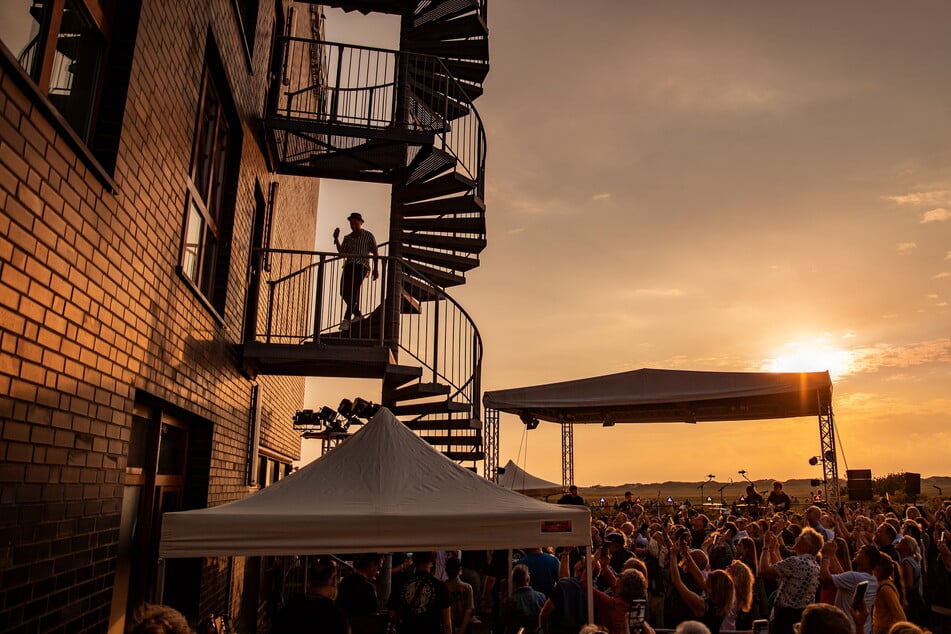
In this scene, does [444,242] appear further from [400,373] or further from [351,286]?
[400,373]

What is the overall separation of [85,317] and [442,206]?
27.8 feet

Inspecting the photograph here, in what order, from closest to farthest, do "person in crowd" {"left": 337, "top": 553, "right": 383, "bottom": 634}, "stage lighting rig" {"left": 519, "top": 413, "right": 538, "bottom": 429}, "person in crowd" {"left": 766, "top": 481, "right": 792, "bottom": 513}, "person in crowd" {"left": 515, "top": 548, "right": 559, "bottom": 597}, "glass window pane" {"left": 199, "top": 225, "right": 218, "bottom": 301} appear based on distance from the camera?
"person in crowd" {"left": 337, "top": 553, "right": 383, "bottom": 634} → "glass window pane" {"left": 199, "top": 225, "right": 218, "bottom": 301} → "person in crowd" {"left": 515, "top": 548, "right": 559, "bottom": 597} → "person in crowd" {"left": 766, "top": 481, "right": 792, "bottom": 513} → "stage lighting rig" {"left": 519, "top": 413, "right": 538, "bottom": 429}

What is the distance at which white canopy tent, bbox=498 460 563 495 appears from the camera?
78.6 feet

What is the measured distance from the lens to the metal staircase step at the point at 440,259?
12.3 meters

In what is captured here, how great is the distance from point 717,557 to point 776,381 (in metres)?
7.62

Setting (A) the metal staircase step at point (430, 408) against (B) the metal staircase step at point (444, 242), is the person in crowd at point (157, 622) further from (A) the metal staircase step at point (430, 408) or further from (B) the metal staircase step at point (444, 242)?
(B) the metal staircase step at point (444, 242)

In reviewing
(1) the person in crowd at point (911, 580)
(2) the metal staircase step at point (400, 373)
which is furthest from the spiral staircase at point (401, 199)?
(1) the person in crowd at point (911, 580)

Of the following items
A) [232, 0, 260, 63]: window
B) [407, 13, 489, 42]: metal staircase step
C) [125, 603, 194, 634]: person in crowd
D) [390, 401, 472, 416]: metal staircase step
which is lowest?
[125, 603, 194, 634]: person in crowd

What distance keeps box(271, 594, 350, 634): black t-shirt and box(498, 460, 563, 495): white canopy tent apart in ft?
66.1

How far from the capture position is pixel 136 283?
15.5ft

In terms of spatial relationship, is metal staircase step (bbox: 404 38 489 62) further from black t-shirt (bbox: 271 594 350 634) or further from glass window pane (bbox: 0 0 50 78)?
black t-shirt (bbox: 271 594 350 634)

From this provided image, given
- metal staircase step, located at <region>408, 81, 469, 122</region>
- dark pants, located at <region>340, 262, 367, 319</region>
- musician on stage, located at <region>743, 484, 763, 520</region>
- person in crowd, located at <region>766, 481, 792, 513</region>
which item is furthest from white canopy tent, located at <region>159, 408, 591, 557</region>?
musician on stage, located at <region>743, 484, 763, 520</region>

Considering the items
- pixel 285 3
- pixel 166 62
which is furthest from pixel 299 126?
pixel 166 62

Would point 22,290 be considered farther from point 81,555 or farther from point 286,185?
point 286,185
